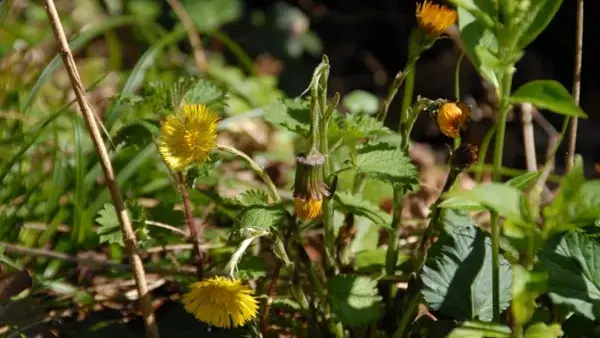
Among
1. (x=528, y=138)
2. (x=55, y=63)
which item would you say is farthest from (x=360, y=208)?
(x=55, y=63)

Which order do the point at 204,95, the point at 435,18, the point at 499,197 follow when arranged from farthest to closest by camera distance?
the point at 204,95
the point at 435,18
the point at 499,197

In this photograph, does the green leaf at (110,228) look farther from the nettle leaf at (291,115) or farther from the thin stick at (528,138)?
the thin stick at (528,138)

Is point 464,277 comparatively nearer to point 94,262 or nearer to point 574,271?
point 574,271

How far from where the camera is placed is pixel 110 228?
1438 mm

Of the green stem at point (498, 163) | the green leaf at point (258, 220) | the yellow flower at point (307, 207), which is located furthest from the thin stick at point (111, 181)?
the green stem at point (498, 163)

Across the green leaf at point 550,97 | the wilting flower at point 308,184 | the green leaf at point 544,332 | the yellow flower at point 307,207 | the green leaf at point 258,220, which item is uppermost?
the green leaf at point 550,97

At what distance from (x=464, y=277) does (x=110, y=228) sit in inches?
26.4

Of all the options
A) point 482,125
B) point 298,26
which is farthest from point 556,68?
point 298,26

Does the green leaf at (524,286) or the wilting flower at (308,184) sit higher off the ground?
the wilting flower at (308,184)

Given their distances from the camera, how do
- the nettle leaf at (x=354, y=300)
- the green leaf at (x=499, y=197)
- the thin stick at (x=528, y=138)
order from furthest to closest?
the thin stick at (x=528, y=138) → the nettle leaf at (x=354, y=300) → the green leaf at (x=499, y=197)

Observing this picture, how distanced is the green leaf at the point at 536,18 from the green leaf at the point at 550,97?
0.09 m

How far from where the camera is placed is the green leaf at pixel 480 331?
1.15m

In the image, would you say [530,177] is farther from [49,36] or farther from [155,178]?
[49,36]

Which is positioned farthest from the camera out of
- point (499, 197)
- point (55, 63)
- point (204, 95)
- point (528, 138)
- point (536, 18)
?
point (528, 138)
